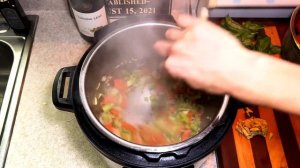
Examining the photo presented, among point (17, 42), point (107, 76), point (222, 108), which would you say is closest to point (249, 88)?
point (222, 108)

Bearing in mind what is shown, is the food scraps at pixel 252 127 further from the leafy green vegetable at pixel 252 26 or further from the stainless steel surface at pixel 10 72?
the stainless steel surface at pixel 10 72

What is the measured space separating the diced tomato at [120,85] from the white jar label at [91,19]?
0.59ft

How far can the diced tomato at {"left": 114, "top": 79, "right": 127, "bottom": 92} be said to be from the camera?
2.75 feet

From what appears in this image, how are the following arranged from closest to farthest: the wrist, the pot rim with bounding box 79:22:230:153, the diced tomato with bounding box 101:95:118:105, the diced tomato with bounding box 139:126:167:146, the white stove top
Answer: the wrist, the pot rim with bounding box 79:22:230:153, the diced tomato with bounding box 139:126:167:146, the diced tomato with bounding box 101:95:118:105, the white stove top

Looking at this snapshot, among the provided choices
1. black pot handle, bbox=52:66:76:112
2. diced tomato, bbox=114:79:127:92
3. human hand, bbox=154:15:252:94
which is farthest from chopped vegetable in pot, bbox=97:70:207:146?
human hand, bbox=154:15:252:94

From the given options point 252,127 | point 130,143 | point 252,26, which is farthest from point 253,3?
point 130,143

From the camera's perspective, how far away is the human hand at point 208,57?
0.47 meters

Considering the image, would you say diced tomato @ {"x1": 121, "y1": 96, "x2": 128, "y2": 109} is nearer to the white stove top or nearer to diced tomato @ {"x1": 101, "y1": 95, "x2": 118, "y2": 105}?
diced tomato @ {"x1": 101, "y1": 95, "x2": 118, "y2": 105}

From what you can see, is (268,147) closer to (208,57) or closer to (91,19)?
(208,57)

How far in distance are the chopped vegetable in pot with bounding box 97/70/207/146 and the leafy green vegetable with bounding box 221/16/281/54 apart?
28 cm

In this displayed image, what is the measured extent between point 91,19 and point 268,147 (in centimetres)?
59

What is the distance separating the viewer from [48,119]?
2.88 feet

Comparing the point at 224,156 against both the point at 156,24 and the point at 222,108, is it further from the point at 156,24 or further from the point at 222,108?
the point at 156,24

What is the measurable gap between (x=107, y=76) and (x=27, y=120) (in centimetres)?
27
